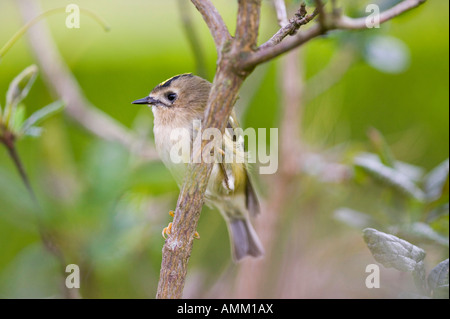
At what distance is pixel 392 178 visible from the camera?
1021 mm

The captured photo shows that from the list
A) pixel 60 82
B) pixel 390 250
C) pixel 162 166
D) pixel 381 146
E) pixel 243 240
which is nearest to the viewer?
pixel 390 250

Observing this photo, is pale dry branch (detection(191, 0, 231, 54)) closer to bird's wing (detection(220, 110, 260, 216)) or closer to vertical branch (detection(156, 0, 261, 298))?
vertical branch (detection(156, 0, 261, 298))

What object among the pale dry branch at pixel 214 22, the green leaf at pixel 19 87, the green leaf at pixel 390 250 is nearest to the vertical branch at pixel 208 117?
the pale dry branch at pixel 214 22

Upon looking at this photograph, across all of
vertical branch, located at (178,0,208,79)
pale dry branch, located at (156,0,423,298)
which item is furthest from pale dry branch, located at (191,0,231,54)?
vertical branch, located at (178,0,208,79)

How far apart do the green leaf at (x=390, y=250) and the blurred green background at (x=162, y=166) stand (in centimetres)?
22

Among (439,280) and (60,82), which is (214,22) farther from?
(60,82)

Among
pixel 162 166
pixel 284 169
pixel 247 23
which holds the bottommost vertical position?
pixel 247 23

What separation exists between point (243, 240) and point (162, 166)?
1.21ft

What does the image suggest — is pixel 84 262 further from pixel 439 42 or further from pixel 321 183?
pixel 439 42

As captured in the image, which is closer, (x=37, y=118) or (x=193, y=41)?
(x=37, y=118)

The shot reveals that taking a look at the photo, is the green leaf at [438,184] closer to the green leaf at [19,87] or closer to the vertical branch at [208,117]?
the vertical branch at [208,117]

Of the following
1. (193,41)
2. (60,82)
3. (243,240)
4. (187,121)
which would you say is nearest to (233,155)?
(187,121)

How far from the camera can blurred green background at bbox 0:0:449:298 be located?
1052 millimetres
